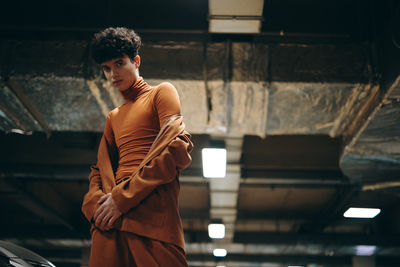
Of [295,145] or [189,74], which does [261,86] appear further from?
[295,145]

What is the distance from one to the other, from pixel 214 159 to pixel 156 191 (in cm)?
297

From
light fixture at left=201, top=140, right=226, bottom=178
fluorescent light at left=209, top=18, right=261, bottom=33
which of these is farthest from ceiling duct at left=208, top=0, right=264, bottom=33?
light fixture at left=201, top=140, right=226, bottom=178

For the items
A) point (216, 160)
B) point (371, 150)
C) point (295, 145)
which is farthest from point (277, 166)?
point (371, 150)

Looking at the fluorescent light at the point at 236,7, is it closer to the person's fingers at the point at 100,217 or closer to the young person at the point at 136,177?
the young person at the point at 136,177

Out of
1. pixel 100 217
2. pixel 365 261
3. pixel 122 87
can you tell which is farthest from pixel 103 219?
pixel 365 261

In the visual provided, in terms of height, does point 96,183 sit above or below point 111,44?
below

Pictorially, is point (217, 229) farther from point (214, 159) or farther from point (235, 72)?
point (235, 72)

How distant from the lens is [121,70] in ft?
4.23

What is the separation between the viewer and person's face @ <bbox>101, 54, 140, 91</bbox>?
1282mm

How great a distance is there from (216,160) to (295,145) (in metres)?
1.68

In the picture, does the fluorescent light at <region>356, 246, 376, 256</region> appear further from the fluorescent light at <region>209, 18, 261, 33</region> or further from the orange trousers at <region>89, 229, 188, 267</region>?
the orange trousers at <region>89, 229, 188, 267</region>

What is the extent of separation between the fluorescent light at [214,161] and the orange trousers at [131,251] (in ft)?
9.20

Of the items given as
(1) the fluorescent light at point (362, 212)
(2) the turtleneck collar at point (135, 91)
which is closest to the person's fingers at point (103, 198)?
(2) the turtleneck collar at point (135, 91)

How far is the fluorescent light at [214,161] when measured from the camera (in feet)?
A: 12.9
